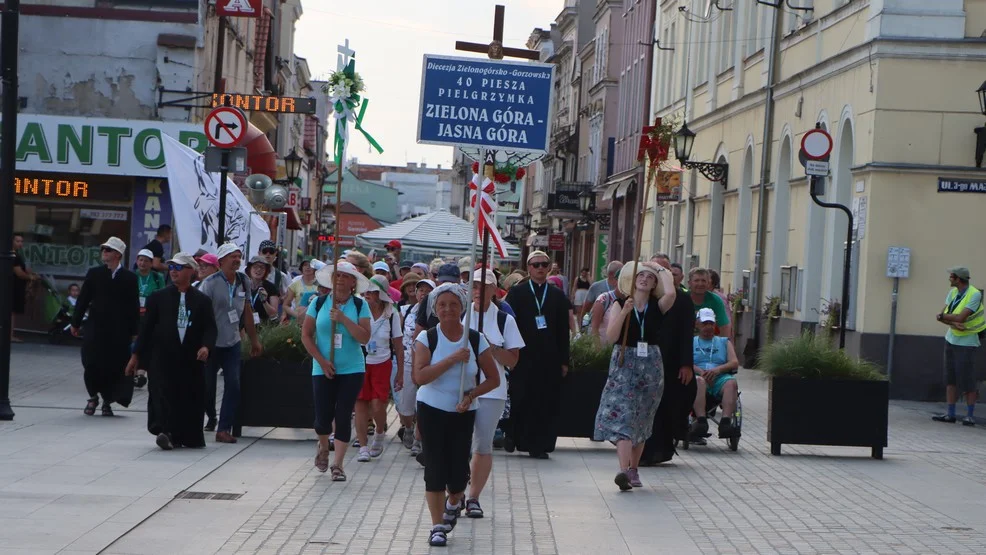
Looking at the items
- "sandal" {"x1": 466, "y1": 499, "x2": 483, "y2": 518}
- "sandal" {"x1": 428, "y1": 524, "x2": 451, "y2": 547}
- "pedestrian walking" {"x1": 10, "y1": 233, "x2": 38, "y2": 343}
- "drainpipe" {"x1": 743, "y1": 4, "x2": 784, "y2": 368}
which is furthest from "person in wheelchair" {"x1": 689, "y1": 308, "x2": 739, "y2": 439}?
"drainpipe" {"x1": 743, "y1": 4, "x2": 784, "y2": 368}

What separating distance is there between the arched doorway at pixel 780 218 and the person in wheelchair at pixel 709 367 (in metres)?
12.9

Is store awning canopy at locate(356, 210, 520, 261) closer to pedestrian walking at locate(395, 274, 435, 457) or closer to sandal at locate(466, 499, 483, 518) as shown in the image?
pedestrian walking at locate(395, 274, 435, 457)

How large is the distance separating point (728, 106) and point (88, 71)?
1351cm

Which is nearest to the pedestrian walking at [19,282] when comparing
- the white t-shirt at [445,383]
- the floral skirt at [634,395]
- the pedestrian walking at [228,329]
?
the pedestrian walking at [228,329]

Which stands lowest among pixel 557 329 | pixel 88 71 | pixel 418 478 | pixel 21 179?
pixel 418 478

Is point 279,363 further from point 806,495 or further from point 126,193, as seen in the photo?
point 126,193

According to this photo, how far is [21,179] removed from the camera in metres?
24.9

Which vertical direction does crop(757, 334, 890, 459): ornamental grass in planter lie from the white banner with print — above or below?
below

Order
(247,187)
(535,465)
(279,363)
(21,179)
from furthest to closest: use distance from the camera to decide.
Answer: (247,187) < (21,179) < (279,363) < (535,465)

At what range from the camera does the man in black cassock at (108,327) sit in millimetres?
15055

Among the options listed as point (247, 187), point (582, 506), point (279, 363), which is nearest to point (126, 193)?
point (247, 187)

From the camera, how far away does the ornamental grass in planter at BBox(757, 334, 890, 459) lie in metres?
13.7

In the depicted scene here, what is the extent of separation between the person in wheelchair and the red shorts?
10.4 feet

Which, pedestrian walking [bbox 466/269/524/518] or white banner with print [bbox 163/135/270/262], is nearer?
pedestrian walking [bbox 466/269/524/518]
